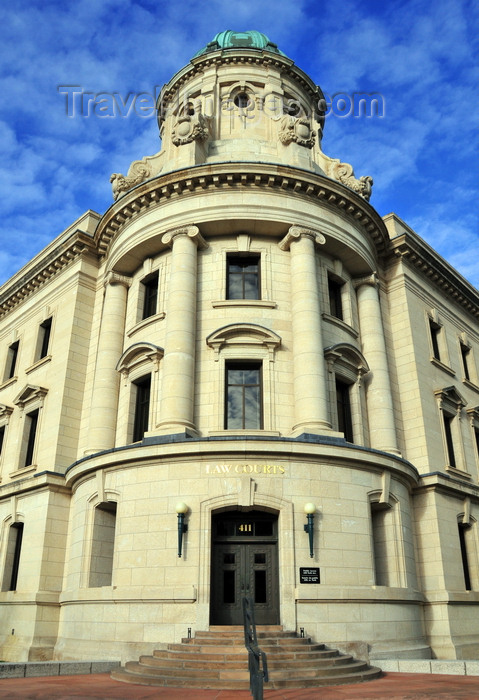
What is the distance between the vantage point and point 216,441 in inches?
736

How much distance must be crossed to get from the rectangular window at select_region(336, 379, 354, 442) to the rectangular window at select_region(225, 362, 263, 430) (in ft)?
11.1

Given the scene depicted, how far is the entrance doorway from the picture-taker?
1805 centimetres

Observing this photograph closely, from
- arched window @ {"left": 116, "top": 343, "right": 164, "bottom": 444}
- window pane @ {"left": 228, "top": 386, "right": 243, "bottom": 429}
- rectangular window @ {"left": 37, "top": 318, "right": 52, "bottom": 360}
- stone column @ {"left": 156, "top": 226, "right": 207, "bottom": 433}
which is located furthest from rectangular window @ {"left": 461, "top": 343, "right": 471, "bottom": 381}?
rectangular window @ {"left": 37, "top": 318, "right": 52, "bottom": 360}

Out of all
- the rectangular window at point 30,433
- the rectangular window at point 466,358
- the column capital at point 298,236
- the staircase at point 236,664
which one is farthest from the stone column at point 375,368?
the rectangular window at point 30,433

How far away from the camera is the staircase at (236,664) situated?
13.7 metres

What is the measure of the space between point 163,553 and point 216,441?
366cm

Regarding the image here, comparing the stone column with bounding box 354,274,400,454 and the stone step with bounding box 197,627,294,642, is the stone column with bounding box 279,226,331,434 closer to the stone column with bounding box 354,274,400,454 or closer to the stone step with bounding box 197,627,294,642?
the stone column with bounding box 354,274,400,454

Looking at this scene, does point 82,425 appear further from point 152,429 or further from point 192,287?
point 192,287

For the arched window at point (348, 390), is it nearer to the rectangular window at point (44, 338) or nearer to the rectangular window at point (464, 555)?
the rectangular window at point (464, 555)

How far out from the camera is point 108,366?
24.5 metres

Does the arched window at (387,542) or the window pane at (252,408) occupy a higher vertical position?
the window pane at (252,408)

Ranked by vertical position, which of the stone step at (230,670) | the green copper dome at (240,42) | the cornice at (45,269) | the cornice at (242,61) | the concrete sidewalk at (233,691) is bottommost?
the concrete sidewalk at (233,691)

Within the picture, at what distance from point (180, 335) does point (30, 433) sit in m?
10.2

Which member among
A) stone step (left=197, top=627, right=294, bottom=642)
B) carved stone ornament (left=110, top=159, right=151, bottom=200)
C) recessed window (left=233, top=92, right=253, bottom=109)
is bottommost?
stone step (left=197, top=627, right=294, bottom=642)
